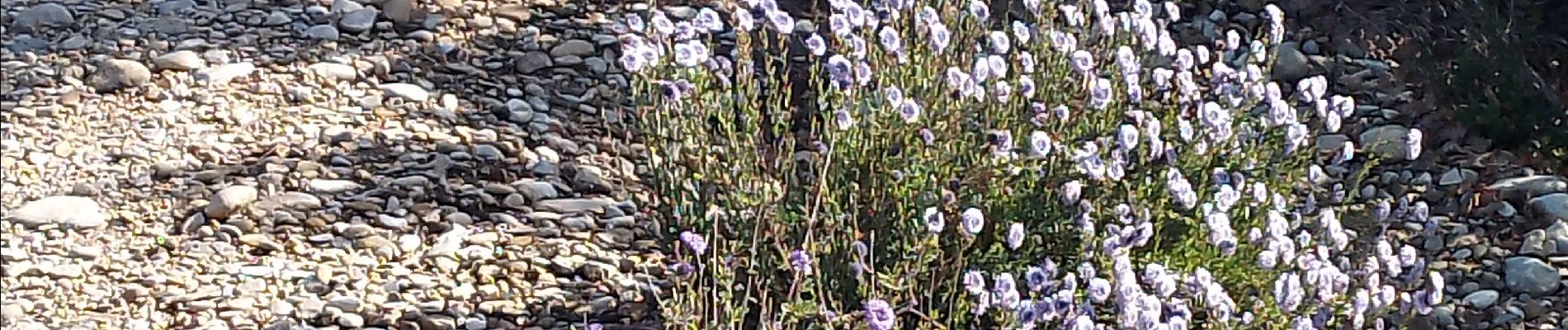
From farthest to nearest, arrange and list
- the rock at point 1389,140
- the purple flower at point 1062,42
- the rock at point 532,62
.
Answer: the rock at point 532,62, the rock at point 1389,140, the purple flower at point 1062,42

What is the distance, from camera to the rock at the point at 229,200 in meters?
3.71

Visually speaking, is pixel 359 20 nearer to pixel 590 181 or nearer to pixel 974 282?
pixel 590 181

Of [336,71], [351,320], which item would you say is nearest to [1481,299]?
[351,320]

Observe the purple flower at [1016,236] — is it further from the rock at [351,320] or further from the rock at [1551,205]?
the rock at [1551,205]

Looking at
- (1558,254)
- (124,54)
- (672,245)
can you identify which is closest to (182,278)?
(672,245)

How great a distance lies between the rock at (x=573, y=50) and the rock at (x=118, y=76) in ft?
3.05

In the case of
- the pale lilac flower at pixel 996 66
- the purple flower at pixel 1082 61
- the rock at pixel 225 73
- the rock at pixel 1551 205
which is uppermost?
the pale lilac flower at pixel 996 66

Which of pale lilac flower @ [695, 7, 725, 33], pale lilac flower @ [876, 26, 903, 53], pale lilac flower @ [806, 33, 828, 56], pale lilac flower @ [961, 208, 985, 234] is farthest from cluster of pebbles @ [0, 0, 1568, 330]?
pale lilac flower @ [961, 208, 985, 234]

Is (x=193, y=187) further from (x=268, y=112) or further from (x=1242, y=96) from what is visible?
(x=1242, y=96)

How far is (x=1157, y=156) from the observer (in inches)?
113

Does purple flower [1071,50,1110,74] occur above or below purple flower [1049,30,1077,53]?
above

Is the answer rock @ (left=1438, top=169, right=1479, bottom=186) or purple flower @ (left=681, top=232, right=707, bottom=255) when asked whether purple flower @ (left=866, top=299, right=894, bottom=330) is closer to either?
purple flower @ (left=681, top=232, right=707, bottom=255)

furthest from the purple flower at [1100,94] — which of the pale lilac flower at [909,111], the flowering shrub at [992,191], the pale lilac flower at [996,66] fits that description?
the pale lilac flower at [909,111]

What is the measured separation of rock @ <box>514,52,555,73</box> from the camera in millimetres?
4461
